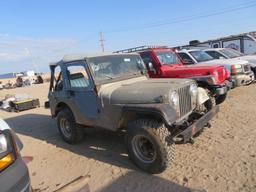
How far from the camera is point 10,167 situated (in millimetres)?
2361

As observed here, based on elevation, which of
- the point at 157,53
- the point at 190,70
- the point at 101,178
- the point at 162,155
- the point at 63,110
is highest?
the point at 157,53

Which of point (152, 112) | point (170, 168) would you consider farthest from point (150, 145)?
point (152, 112)

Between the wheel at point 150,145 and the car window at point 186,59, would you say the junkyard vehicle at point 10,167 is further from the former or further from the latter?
the car window at point 186,59

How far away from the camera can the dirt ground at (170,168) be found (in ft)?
12.4

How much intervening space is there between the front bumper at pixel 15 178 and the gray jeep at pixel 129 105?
1998 millimetres

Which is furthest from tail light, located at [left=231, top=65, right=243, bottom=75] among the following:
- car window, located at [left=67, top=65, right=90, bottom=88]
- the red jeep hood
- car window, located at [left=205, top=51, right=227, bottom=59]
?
car window, located at [left=67, top=65, right=90, bottom=88]

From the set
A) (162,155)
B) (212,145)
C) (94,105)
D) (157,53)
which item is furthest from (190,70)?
(162,155)

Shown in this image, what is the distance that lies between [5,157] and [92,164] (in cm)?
258

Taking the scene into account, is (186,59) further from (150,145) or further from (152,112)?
(152,112)

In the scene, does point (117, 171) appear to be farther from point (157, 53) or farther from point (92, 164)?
point (157, 53)

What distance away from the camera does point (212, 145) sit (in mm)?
4973

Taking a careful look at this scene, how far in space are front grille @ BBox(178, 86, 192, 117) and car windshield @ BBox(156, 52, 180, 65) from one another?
368 centimetres

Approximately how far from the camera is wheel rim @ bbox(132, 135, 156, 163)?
4229 mm

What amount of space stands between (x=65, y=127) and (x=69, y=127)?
0.97 ft
